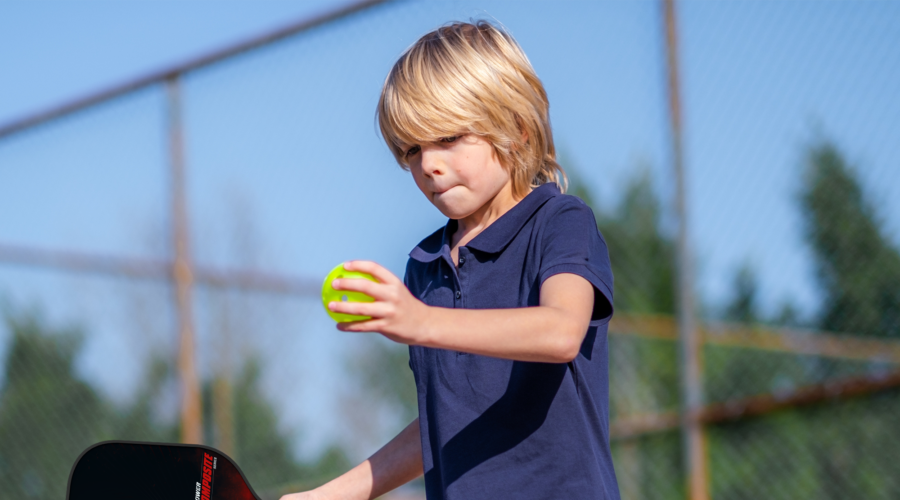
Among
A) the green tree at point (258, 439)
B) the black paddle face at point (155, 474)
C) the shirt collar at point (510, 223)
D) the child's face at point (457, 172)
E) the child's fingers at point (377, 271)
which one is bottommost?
the green tree at point (258, 439)

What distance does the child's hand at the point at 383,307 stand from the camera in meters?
1.00

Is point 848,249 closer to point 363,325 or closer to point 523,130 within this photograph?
point 523,130

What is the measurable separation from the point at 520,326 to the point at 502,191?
1.45 ft

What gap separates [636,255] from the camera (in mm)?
4797

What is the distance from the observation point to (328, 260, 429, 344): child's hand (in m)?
1.00

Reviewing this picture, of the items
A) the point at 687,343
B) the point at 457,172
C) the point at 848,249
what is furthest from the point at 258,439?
the point at 457,172

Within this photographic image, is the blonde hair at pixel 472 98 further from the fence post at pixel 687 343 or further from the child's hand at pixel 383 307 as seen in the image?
the fence post at pixel 687 343

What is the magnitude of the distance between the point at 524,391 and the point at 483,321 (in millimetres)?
283

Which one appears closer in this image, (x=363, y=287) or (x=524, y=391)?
(x=363, y=287)

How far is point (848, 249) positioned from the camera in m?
3.53

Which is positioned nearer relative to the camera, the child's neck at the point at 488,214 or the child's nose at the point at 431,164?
the child's nose at the point at 431,164

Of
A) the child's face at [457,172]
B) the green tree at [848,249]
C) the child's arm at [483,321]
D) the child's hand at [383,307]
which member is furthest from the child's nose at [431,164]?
the green tree at [848,249]

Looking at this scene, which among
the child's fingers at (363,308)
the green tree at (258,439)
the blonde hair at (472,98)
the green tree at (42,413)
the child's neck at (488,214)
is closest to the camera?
the child's fingers at (363,308)

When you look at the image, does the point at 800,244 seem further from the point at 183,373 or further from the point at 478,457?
the point at 183,373
